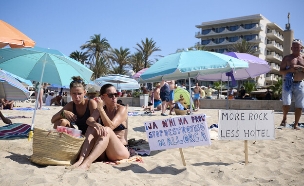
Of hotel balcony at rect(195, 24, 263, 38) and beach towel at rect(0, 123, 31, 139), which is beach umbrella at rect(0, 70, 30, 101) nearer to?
beach towel at rect(0, 123, 31, 139)

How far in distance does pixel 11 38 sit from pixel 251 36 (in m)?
60.1

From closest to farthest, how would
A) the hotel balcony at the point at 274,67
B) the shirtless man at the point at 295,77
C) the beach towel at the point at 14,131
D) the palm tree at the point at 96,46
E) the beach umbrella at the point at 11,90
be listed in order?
1. the beach towel at the point at 14,131
2. the shirtless man at the point at 295,77
3. the beach umbrella at the point at 11,90
4. the palm tree at the point at 96,46
5. the hotel balcony at the point at 274,67

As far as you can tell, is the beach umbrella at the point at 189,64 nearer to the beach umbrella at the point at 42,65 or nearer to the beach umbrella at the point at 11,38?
the beach umbrella at the point at 42,65

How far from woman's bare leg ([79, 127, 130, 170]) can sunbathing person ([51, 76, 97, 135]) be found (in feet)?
2.01

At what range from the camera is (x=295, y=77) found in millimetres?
6234

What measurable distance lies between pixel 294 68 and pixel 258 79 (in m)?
54.2

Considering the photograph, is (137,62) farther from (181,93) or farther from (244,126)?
(244,126)

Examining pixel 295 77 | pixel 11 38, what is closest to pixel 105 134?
pixel 11 38

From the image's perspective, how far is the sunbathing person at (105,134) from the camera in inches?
128

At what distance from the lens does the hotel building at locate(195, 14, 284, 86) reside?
2238 inches

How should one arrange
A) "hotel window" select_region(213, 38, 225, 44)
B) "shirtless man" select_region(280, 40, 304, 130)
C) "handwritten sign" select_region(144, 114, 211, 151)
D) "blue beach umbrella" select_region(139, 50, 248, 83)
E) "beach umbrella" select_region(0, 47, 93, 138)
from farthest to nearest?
"hotel window" select_region(213, 38, 225, 44) → "shirtless man" select_region(280, 40, 304, 130) → "beach umbrella" select_region(0, 47, 93, 138) → "blue beach umbrella" select_region(139, 50, 248, 83) → "handwritten sign" select_region(144, 114, 211, 151)

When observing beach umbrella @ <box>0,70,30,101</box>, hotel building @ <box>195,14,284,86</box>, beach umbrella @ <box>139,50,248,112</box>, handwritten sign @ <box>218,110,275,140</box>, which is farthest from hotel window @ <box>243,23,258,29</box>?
handwritten sign @ <box>218,110,275,140</box>

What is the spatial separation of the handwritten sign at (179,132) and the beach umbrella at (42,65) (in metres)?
2.65

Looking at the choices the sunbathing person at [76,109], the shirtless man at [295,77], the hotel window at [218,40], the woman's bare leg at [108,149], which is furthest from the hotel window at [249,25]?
the woman's bare leg at [108,149]
